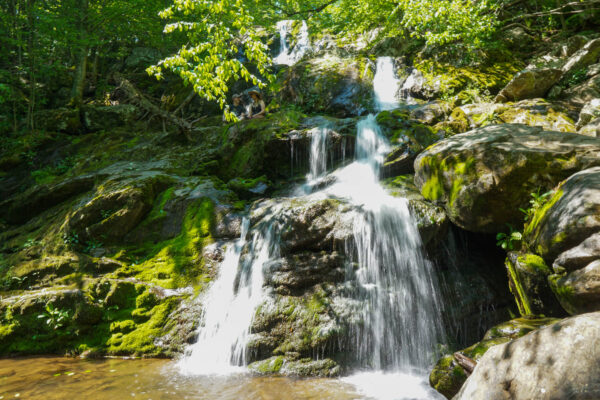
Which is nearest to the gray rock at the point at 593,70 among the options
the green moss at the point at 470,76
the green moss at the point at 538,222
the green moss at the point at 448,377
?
the green moss at the point at 470,76

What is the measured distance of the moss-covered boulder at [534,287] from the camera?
3.83 meters

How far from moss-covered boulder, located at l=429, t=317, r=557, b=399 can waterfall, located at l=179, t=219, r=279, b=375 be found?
8.45 feet

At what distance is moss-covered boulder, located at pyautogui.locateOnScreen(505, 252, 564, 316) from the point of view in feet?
12.6

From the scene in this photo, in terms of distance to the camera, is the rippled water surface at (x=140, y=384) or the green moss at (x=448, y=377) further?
the rippled water surface at (x=140, y=384)

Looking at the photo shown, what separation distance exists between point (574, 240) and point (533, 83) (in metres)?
6.79

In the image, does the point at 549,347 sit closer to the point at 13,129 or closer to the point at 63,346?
the point at 63,346

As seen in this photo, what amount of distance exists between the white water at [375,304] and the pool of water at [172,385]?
0.11 ft

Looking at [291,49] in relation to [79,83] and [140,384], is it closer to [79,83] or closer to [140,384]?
[79,83]

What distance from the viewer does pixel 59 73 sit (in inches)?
617

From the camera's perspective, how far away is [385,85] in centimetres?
1177

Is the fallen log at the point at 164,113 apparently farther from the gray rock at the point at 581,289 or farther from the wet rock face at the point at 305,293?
the gray rock at the point at 581,289

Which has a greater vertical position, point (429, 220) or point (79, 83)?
point (79, 83)

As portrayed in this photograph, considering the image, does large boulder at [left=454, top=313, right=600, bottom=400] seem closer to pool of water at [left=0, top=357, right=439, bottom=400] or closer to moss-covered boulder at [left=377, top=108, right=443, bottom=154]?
pool of water at [left=0, top=357, right=439, bottom=400]

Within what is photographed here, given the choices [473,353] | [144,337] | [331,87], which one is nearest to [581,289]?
[473,353]
